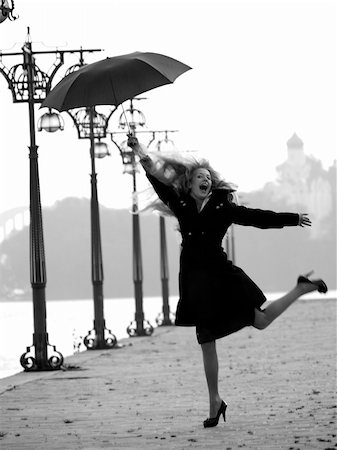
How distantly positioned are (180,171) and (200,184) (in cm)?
21

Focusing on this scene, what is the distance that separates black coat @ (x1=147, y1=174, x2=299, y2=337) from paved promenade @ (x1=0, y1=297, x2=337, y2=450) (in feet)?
2.66

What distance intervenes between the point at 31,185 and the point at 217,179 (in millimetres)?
8667

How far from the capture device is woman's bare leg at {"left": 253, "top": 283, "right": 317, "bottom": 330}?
1023 centimetres

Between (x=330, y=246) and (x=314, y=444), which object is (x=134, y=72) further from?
(x=330, y=246)

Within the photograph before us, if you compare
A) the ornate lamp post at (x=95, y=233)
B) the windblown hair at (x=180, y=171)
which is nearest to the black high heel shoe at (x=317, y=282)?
the windblown hair at (x=180, y=171)

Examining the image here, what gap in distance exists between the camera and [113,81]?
11445 mm

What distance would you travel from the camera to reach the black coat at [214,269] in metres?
10.4

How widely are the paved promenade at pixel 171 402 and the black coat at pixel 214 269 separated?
812mm

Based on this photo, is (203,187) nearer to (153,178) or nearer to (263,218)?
(153,178)

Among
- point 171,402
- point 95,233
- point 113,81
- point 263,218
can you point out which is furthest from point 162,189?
point 95,233

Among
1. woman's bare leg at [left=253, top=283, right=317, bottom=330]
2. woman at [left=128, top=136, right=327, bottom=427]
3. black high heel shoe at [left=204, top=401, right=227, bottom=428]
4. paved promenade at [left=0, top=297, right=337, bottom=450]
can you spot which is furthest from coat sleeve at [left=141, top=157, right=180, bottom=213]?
paved promenade at [left=0, top=297, right=337, bottom=450]

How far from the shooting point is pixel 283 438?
32.7 feet

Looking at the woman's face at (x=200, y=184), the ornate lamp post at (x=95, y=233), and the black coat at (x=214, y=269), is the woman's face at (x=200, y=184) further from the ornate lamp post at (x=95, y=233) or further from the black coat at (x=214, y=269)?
the ornate lamp post at (x=95, y=233)

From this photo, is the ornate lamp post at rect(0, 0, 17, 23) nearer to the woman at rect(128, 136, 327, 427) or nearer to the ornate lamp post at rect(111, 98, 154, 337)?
the woman at rect(128, 136, 327, 427)
